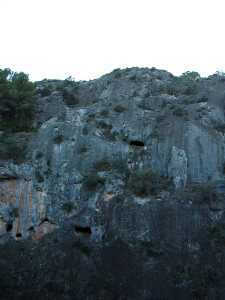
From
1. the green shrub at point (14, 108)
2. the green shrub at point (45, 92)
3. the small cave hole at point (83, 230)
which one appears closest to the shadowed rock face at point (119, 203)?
the small cave hole at point (83, 230)

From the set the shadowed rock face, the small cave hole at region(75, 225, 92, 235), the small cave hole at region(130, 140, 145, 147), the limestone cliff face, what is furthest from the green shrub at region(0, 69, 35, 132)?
the small cave hole at region(75, 225, 92, 235)

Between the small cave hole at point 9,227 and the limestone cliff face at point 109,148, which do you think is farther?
the limestone cliff face at point 109,148

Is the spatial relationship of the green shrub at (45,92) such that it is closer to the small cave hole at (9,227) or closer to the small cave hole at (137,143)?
the small cave hole at (137,143)

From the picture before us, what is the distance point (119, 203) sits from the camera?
24.5 meters

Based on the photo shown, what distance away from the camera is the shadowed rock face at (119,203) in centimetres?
2167

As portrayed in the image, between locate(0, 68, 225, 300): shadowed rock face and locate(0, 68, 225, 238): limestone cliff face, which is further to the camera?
locate(0, 68, 225, 238): limestone cliff face

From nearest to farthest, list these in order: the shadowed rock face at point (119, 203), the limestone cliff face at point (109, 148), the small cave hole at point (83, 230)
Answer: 1. the shadowed rock face at point (119, 203)
2. the small cave hole at point (83, 230)
3. the limestone cliff face at point (109, 148)

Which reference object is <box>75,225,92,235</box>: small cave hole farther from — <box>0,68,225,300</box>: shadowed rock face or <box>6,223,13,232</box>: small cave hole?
<box>6,223,13,232</box>: small cave hole

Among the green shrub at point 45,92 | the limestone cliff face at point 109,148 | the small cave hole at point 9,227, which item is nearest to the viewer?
the small cave hole at point 9,227

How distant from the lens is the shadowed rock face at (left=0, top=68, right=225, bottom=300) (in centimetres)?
2167

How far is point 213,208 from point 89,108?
34.9 ft

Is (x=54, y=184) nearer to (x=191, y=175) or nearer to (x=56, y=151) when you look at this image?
(x=56, y=151)

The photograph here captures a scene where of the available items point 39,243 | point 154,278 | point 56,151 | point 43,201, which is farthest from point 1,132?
point 154,278

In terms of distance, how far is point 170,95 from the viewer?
32.2 m
